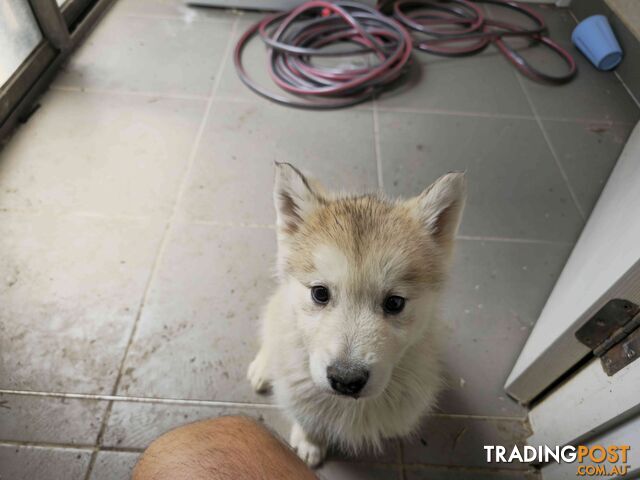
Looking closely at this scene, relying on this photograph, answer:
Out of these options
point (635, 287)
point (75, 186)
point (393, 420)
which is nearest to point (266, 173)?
point (75, 186)

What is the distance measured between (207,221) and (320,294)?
1.09 meters

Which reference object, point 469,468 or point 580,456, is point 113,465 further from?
point 580,456

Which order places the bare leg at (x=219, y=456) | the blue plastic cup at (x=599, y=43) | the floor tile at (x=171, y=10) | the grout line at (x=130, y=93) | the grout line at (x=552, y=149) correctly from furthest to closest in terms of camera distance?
the floor tile at (x=171, y=10), the blue plastic cup at (x=599, y=43), the grout line at (x=130, y=93), the grout line at (x=552, y=149), the bare leg at (x=219, y=456)

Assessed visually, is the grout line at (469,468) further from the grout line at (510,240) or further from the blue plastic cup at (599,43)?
the blue plastic cup at (599,43)

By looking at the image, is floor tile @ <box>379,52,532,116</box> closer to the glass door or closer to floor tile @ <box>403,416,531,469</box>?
floor tile @ <box>403,416,531,469</box>

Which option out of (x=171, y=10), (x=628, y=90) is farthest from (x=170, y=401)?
(x=628, y=90)

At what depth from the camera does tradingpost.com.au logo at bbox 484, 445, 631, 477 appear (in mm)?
991

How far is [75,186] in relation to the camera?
2.04 meters

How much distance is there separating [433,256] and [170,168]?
155cm

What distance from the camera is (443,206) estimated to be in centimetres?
106

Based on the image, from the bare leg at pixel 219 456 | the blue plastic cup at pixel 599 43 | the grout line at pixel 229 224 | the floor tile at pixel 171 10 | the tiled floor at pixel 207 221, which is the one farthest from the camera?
the floor tile at pixel 171 10

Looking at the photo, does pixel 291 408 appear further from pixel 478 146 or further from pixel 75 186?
pixel 478 146

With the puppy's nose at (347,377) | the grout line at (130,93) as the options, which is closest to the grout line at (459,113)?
the grout line at (130,93)

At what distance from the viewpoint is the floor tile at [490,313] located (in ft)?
5.02
